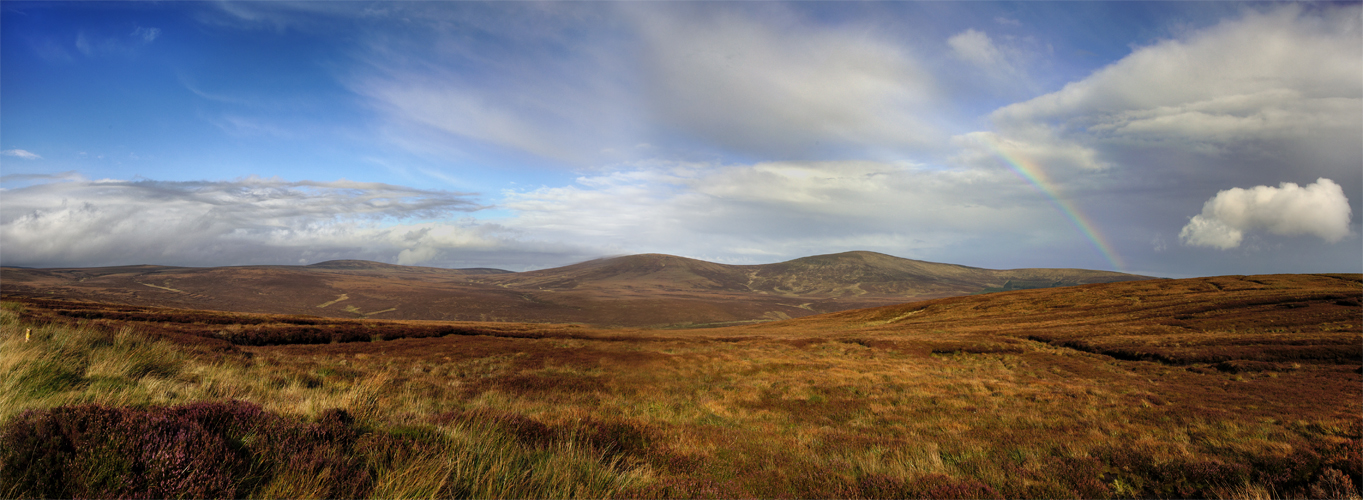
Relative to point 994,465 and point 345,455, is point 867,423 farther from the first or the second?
point 345,455

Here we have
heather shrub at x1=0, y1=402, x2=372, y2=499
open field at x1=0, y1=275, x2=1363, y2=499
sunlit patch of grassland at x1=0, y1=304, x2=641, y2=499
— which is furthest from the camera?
open field at x1=0, y1=275, x2=1363, y2=499

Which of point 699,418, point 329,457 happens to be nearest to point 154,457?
point 329,457

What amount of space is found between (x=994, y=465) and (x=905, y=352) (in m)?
21.5

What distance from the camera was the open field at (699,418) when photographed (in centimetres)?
397

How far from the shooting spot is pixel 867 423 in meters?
12.2

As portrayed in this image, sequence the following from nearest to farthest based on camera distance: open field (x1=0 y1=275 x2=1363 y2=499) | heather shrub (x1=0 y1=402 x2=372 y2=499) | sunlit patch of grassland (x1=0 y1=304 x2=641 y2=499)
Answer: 1. heather shrub (x1=0 y1=402 x2=372 y2=499)
2. sunlit patch of grassland (x1=0 y1=304 x2=641 y2=499)
3. open field (x1=0 y1=275 x2=1363 y2=499)

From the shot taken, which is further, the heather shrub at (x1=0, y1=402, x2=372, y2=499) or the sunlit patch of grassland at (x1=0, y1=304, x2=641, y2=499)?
the sunlit patch of grassland at (x1=0, y1=304, x2=641, y2=499)

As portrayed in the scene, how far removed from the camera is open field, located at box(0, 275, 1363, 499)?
397 centimetres

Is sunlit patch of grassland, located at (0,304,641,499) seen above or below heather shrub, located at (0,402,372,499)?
below

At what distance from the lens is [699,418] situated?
12.5 meters

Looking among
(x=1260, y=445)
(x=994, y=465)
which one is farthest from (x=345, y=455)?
(x=1260, y=445)

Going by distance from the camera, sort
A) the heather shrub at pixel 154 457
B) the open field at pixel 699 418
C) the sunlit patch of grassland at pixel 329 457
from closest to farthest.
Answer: the heather shrub at pixel 154 457
the sunlit patch of grassland at pixel 329 457
the open field at pixel 699 418

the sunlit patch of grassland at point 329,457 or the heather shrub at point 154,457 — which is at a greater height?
the heather shrub at point 154,457

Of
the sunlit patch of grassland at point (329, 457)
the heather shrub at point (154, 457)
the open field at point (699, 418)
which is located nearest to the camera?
the heather shrub at point (154, 457)
